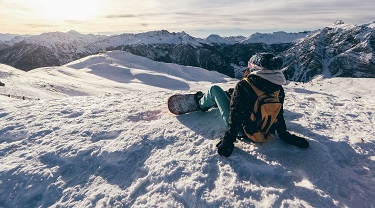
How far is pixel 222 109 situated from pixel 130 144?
2.00 meters

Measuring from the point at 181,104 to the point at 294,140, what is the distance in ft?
10.3

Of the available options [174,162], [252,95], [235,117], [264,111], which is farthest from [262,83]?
[174,162]

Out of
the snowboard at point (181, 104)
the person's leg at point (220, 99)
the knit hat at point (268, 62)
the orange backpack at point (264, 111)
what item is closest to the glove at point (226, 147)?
the orange backpack at point (264, 111)

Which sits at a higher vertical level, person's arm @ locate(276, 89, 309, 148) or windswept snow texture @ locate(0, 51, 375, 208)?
person's arm @ locate(276, 89, 309, 148)

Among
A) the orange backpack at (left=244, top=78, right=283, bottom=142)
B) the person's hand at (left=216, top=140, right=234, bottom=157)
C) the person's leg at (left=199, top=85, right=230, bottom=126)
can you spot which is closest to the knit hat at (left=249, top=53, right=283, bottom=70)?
the orange backpack at (left=244, top=78, right=283, bottom=142)

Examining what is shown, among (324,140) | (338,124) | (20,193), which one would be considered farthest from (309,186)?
(20,193)

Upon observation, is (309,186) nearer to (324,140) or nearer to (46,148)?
(324,140)

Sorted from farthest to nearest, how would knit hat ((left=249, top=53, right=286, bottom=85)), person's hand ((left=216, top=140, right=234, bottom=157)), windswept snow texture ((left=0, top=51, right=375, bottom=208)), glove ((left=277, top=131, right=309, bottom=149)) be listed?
glove ((left=277, top=131, right=309, bottom=149))
person's hand ((left=216, top=140, right=234, bottom=157))
knit hat ((left=249, top=53, right=286, bottom=85))
windswept snow texture ((left=0, top=51, right=375, bottom=208))

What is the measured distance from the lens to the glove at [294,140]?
503 centimetres

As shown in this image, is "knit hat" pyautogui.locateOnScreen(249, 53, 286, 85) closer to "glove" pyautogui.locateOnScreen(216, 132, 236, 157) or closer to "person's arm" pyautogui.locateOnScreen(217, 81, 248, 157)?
"person's arm" pyautogui.locateOnScreen(217, 81, 248, 157)

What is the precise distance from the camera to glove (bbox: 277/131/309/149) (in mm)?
5027

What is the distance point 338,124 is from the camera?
21.2 ft

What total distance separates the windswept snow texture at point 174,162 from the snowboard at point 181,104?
7.7 inches

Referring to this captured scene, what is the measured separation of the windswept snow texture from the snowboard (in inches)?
7.7
